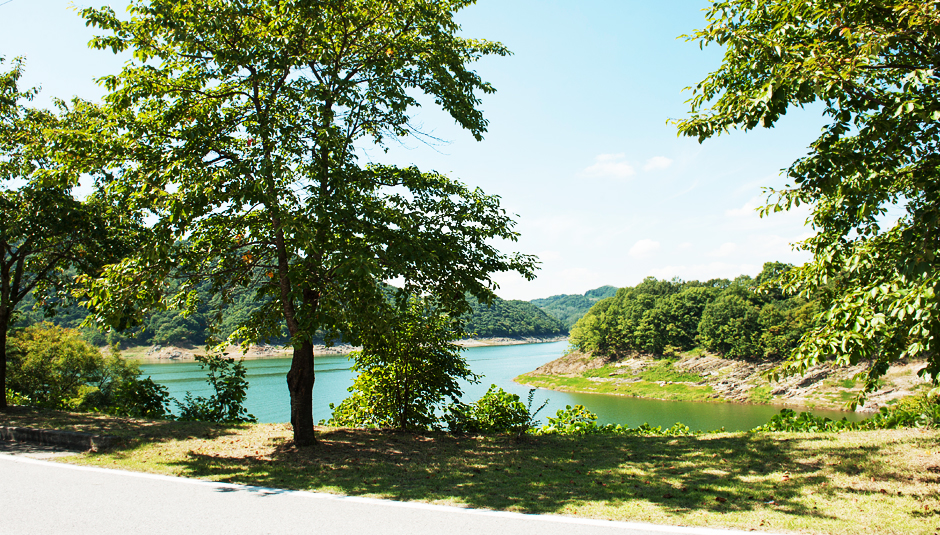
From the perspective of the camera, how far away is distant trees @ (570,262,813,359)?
58.0 metres

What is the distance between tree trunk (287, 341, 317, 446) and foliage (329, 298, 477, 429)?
4.82ft

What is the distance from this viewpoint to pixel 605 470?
6836 millimetres

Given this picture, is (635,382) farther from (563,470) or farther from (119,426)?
(119,426)

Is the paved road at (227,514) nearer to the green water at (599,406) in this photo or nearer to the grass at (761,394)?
the green water at (599,406)

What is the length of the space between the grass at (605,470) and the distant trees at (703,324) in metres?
51.1

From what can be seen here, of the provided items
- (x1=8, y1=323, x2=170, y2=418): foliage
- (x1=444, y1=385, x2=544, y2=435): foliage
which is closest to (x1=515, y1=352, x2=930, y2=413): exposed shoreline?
(x1=444, y1=385, x2=544, y2=435): foliage

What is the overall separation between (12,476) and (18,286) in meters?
7.52

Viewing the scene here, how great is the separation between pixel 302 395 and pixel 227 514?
380 centimetres

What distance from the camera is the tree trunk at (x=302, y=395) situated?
8422 millimetres

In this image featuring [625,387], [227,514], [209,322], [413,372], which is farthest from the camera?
[625,387]

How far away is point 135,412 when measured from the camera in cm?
1239

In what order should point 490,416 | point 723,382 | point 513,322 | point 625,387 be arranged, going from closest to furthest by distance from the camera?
1. point 490,416
2. point 723,382
3. point 625,387
4. point 513,322

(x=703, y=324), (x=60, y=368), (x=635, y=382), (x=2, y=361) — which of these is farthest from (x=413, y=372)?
(x=703, y=324)

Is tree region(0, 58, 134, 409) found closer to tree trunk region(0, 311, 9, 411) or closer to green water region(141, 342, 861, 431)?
tree trunk region(0, 311, 9, 411)
